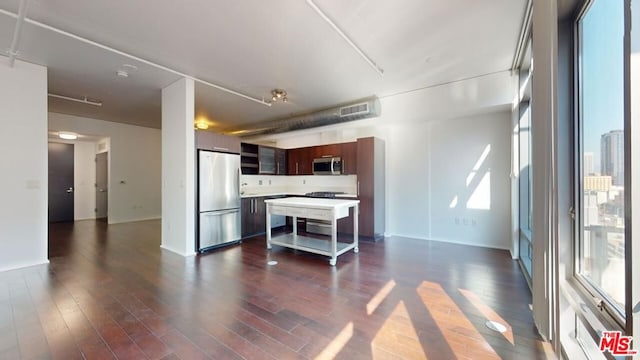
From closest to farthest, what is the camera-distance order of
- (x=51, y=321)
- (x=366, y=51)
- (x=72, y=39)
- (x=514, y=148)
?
(x=51, y=321) → (x=72, y=39) → (x=366, y=51) → (x=514, y=148)

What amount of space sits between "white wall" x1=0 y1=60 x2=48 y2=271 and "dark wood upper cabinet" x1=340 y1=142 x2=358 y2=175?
502 cm

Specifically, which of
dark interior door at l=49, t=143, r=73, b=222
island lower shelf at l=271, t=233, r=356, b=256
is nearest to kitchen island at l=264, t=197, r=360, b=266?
island lower shelf at l=271, t=233, r=356, b=256

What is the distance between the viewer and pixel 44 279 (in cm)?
298

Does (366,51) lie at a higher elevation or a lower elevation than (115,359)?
higher

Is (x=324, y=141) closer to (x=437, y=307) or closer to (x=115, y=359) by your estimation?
(x=437, y=307)

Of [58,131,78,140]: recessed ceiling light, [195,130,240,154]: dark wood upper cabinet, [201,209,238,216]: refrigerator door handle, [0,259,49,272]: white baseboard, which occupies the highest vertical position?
[58,131,78,140]: recessed ceiling light

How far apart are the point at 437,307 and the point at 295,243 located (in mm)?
2374

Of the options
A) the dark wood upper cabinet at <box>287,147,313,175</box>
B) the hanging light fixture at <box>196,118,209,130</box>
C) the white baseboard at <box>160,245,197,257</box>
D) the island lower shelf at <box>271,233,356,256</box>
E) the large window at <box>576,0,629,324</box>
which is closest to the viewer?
the large window at <box>576,0,629,324</box>

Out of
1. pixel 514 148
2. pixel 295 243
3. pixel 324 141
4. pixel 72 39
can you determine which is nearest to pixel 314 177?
pixel 324 141

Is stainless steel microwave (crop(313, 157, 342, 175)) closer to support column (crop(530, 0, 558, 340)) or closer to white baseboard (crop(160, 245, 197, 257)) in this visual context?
white baseboard (crop(160, 245, 197, 257))

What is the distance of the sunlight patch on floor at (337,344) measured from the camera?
5.53 ft

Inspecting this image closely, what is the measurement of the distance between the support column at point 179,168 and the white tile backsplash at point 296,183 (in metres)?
1.75

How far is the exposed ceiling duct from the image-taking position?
4.91 metres

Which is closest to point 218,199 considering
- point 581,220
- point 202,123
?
point 202,123
